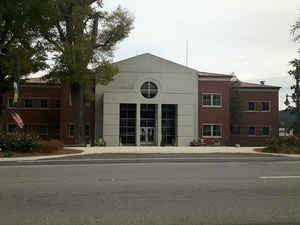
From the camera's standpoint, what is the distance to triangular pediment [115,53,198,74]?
130 ft

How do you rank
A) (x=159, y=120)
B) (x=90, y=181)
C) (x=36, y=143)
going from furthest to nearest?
1. (x=159, y=120)
2. (x=36, y=143)
3. (x=90, y=181)

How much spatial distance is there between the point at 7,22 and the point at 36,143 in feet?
42.6

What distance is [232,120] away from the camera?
1816 inches

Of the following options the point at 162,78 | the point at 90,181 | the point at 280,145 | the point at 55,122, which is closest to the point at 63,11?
the point at 162,78

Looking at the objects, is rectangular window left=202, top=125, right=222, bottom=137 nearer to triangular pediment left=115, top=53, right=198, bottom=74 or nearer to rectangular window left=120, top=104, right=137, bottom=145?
triangular pediment left=115, top=53, right=198, bottom=74

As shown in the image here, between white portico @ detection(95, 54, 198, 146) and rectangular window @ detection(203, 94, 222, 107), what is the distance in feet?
6.52

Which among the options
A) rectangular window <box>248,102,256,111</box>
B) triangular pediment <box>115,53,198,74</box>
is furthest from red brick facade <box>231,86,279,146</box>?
triangular pediment <box>115,53,198,74</box>

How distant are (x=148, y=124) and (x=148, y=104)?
7.70 ft

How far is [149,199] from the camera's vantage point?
7.50 metres

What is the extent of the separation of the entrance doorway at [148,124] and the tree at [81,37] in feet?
26.4

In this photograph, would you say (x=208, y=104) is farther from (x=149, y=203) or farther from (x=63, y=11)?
(x=149, y=203)

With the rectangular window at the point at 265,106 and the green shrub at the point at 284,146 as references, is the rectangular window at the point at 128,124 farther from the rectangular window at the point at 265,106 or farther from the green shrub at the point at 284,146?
the rectangular window at the point at 265,106

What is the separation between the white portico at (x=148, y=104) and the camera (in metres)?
38.1

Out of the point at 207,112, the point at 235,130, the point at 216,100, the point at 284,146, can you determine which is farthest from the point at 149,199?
the point at 235,130
